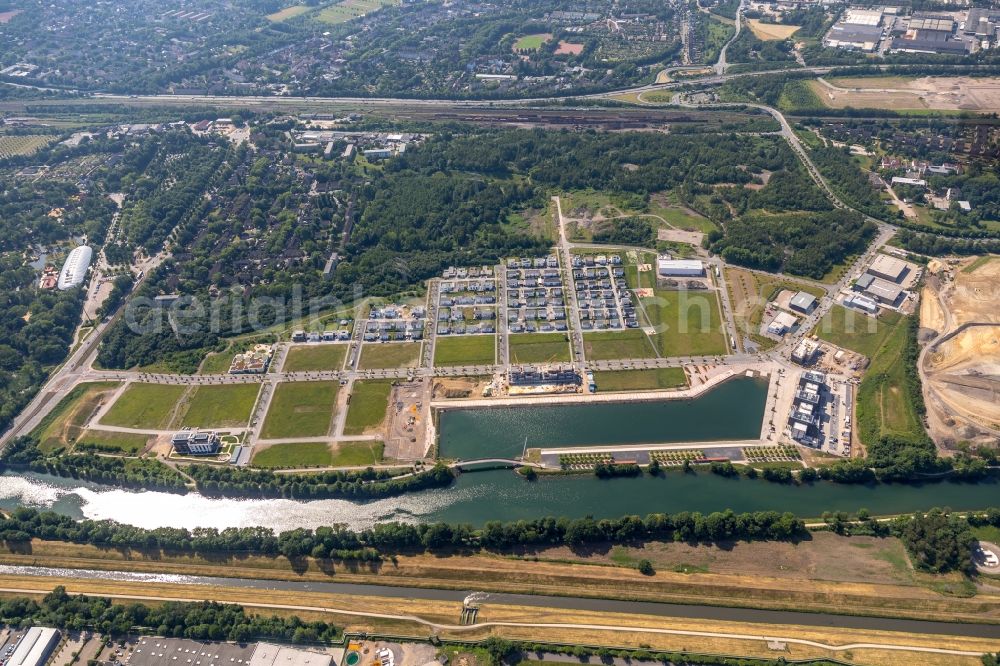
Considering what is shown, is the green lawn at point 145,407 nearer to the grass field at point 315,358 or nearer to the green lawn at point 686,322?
the grass field at point 315,358

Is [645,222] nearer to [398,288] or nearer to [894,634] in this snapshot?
[398,288]

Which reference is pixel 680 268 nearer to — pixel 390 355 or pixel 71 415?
pixel 390 355

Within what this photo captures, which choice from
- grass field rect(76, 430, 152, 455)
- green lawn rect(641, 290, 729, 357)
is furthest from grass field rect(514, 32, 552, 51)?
grass field rect(76, 430, 152, 455)

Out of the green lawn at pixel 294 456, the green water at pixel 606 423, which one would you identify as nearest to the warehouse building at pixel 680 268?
the green water at pixel 606 423

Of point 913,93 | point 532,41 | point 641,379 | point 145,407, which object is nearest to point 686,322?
point 641,379

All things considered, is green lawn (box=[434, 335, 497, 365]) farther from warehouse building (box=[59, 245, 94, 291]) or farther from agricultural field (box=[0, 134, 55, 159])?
agricultural field (box=[0, 134, 55, 159])

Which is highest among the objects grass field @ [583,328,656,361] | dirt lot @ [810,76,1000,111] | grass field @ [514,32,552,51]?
grass field @ [514,32,552,51]

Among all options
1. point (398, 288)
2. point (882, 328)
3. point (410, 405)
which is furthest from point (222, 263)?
point (882, 328)
